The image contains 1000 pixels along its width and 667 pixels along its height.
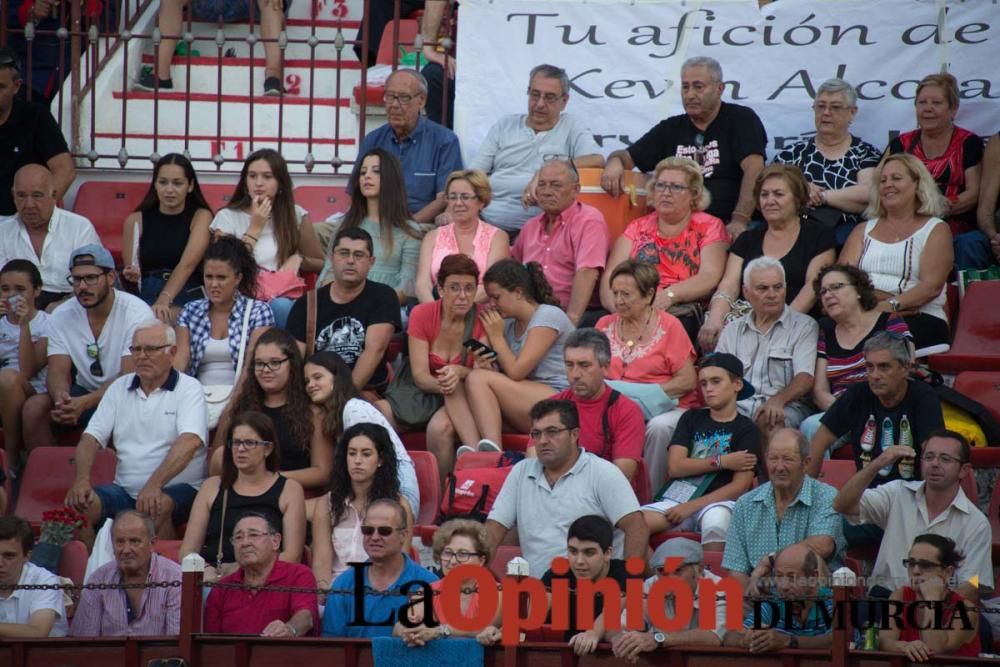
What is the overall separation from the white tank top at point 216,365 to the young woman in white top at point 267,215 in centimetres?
91

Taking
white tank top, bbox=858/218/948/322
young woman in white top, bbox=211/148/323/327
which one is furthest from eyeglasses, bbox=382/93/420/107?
white tank top, bbox=858/218/948/322

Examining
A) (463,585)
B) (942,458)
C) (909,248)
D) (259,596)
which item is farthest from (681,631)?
(909,248)

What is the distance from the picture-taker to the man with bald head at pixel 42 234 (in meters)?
10.4

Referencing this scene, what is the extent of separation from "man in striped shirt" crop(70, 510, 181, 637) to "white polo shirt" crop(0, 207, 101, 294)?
2867 millimetres

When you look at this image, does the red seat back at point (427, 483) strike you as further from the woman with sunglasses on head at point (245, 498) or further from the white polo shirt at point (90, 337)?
the white polo shirt at point (90, 337)

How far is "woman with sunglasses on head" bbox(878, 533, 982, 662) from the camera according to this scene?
22.4ft

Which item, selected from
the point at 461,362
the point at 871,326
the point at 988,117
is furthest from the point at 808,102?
the point at 461,362

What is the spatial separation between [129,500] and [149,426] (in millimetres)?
382

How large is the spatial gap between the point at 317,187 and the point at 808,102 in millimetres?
2988

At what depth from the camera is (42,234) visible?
1052 cm

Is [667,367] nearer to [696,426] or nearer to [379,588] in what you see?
[696,426]

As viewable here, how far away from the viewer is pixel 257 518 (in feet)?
25.4

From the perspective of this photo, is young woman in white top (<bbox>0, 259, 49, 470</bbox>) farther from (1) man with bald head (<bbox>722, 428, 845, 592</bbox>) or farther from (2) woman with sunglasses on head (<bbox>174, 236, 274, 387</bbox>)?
(1) man with bald head (<bbox>722, 428, 845, 592</bbox>)

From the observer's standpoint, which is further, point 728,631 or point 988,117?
point 988,117
